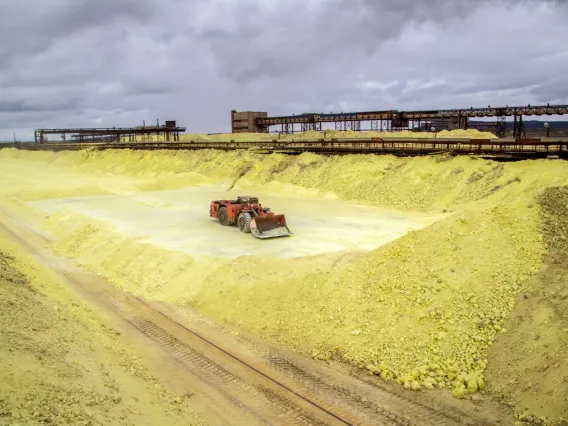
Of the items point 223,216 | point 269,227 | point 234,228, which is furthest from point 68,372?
point 223,216

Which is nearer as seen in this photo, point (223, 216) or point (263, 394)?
point (263, 394)

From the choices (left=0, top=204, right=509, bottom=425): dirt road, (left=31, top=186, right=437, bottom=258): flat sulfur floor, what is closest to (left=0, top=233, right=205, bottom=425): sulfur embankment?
(left=0, top=204, right=509, bottom=425): dirt road

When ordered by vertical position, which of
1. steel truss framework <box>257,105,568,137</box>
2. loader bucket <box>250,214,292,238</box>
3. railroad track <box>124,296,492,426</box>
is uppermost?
steel truss framework <box>257,105,568,137</box>

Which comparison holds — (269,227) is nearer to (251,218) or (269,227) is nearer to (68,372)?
(251,218)

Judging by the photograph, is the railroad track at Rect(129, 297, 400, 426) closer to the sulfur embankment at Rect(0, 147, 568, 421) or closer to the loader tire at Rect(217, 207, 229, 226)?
the sulfur embankment at Rect(0, 147, 568, 421)

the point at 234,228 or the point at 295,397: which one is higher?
A: the point at 234,228

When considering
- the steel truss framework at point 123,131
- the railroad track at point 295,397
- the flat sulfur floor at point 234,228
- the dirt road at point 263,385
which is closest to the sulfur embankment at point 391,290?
the dirt road at point 263,385

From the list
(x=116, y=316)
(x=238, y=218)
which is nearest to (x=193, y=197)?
(x=238, y=218)
